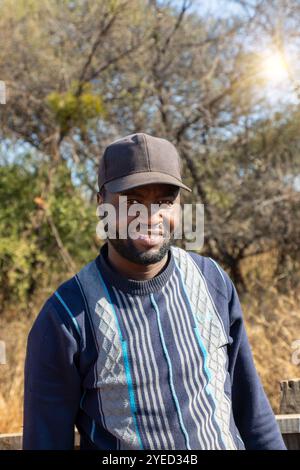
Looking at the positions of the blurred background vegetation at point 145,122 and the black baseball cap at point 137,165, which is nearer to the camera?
the black baseball cap at point 137,165

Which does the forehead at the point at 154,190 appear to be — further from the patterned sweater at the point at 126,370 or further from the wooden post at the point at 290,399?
the wooden post at the point at 290,399

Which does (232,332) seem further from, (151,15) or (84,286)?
(151,15)

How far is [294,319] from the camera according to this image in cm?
450

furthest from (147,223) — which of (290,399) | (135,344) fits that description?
(290,399)

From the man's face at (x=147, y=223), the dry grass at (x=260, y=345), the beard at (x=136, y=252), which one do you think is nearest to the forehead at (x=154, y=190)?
the man's face at (x=147, y=223)

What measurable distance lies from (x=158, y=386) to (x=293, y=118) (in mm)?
5258

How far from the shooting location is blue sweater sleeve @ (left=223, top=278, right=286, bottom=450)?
1849 mm

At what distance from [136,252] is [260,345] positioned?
278 centimetres

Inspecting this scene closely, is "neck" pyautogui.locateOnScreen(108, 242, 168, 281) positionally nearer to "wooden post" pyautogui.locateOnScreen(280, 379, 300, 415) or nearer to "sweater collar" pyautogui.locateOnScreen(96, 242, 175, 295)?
"sweater collar" pyautogui.locateOnScreen(96, 242, 175, 295)

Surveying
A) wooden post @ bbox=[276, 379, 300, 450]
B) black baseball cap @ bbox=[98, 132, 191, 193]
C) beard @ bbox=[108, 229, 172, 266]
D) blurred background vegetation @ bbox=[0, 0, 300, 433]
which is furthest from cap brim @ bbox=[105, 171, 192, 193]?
blurred background vegetation @ bbox=[0, 0, 300, 433]

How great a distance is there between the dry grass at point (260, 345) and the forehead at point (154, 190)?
1972 millimetres

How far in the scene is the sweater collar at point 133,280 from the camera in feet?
5.64

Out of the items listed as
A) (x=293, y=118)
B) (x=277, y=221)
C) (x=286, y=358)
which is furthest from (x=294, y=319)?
(x=293, y=118)

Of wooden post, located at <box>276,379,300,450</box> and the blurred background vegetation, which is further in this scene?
the blurred background vegetation
